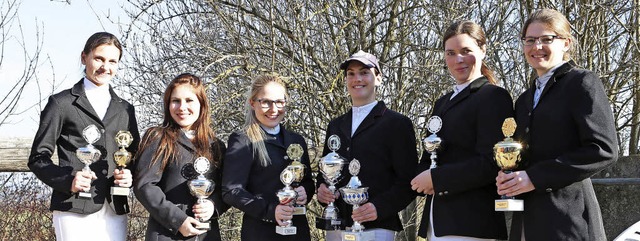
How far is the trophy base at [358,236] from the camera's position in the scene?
411cm

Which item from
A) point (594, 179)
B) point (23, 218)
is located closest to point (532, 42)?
point (594, 179)

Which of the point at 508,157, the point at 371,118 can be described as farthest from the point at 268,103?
the point at 508,157

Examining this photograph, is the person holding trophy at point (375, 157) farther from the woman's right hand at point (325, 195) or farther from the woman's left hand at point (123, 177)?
the woman's left hand at point (123, 177)

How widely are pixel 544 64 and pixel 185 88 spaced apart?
1.99 m

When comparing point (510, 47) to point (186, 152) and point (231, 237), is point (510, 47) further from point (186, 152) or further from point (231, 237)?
point (186, 152)

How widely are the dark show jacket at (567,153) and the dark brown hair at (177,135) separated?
1795 millimetres

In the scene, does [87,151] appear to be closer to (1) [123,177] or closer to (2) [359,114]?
(1) [123,177]

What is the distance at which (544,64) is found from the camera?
11.9ft

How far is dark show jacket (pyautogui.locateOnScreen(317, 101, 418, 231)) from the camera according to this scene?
4223 mm

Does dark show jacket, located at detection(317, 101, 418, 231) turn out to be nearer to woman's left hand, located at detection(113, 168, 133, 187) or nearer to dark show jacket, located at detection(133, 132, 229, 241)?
dark show jacket, located at detection(133, 132, 229, 241)

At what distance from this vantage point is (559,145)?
3.43 m

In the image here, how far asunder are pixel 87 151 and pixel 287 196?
1071 millimetres

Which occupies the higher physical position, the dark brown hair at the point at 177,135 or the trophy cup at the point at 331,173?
the dark brown hair at the point at 177,135

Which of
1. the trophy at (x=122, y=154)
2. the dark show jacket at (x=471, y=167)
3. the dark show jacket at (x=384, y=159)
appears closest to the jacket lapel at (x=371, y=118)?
the dark show jacket at (x=384, y=159)
